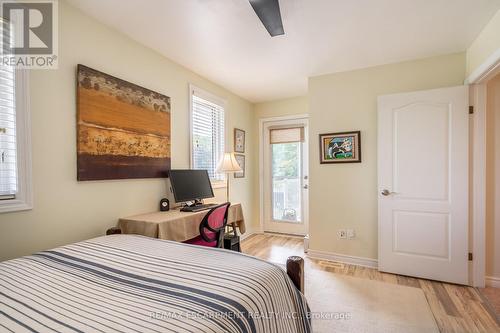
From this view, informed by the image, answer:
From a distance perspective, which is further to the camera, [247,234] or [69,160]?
[247,234]

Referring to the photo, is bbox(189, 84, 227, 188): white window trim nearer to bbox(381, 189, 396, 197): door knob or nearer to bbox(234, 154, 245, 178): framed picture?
bbox(234, 154, 245, 178): framed picture

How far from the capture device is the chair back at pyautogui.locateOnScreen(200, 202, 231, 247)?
2107 mm

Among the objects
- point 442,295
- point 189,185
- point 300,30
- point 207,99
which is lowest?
point 442,295

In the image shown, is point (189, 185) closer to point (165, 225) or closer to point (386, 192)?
point (165, 225)

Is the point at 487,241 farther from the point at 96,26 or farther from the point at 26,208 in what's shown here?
the point at 96,26

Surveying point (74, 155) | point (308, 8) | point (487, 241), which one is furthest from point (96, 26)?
point (487, 241)

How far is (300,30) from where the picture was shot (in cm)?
216

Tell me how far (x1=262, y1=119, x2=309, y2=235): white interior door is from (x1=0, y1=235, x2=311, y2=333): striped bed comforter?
3.17 m

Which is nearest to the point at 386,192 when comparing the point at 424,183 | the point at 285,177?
the point at 424,183

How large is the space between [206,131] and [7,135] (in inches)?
82.0

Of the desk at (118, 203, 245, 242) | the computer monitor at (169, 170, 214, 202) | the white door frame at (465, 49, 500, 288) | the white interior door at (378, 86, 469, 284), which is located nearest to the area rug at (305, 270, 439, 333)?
the white interior door at (378, 86, 469, 284)

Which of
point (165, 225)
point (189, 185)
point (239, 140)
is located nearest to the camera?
point (165, 225)

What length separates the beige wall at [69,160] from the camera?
162 centimetres

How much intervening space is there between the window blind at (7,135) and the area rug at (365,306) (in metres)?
2.31
